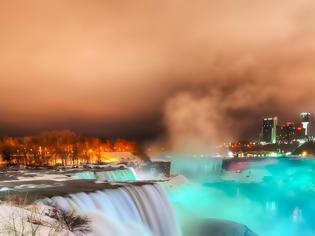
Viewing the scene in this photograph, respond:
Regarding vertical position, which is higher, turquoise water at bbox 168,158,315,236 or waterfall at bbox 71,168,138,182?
waterfall at bbox 71,168,138,182

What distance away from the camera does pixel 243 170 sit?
108 m

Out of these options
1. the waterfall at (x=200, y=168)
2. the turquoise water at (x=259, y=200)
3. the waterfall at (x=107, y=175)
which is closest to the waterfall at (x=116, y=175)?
the waterfall at (x=107, y=175)

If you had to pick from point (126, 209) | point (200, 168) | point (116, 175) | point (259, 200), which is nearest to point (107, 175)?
point (116, 175)

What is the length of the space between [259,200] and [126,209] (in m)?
50.8

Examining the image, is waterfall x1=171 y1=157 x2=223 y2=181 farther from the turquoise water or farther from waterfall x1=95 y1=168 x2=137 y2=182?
waterfall x1=95 y1=168 x2=137 y2=182

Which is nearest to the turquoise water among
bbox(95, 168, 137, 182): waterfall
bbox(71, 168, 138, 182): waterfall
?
bbox(95, 168, 137, 182): waterfall

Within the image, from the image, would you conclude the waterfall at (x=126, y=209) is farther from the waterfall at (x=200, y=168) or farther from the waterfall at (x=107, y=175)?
the waterfall at (x=200, y=168)

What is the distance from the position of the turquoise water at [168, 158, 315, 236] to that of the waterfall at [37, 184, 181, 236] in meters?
8.05

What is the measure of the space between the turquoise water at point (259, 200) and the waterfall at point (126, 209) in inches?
317

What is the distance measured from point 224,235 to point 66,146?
250ft

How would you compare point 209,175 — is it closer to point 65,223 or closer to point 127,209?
point 127,209

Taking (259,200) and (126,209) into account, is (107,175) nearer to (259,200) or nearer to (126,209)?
(126,209)

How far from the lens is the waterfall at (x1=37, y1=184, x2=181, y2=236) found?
55.1ft

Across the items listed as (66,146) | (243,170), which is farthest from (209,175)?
(66,146)
